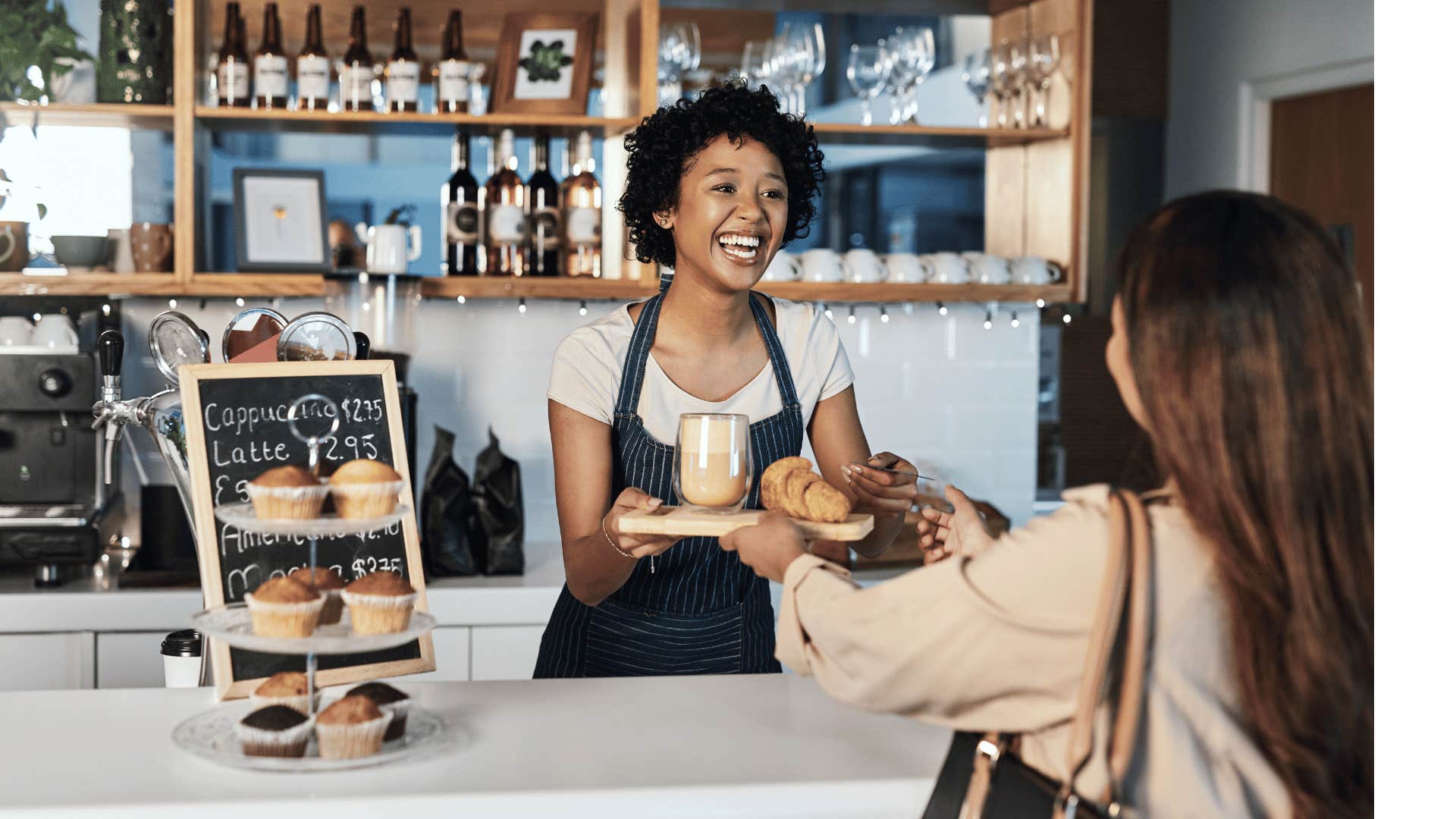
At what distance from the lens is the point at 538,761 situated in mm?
1384

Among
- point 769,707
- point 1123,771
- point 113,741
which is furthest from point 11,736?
point 1123,771

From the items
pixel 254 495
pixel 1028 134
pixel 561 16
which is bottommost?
pixel 254 495

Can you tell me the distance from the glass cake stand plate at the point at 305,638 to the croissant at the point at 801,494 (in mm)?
465

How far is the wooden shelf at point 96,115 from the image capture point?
3049 mm

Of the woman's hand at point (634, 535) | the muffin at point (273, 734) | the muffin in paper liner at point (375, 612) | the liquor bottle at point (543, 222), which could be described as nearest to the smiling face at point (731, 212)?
the woman's hand at point (634, 535)

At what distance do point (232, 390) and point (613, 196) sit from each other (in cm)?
199

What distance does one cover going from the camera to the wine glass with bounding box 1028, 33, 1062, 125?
330 cm

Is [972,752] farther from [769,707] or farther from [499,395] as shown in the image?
[499,395]

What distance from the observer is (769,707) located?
63.1 inches

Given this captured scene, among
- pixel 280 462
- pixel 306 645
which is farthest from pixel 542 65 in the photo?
pixel 306 645

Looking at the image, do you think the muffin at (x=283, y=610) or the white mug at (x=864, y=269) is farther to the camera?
the white mug at (x=864, y=269)

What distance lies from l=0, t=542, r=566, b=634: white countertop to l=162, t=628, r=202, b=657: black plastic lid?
1.05 metres

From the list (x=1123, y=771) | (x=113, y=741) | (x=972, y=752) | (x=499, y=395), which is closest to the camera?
(x=1123, y=771)

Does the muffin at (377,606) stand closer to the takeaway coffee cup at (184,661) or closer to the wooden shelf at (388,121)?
the takeaway coffee cup at (184,661)
